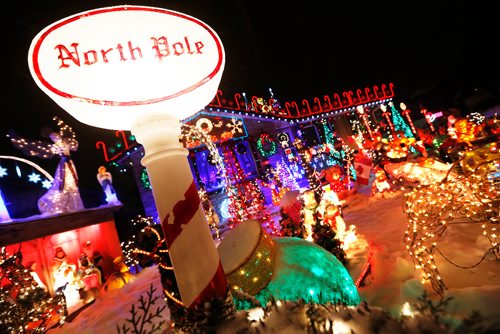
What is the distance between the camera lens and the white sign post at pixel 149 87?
5.91ft

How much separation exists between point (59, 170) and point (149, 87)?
9700mm

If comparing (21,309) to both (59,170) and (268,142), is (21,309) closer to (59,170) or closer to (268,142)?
(59,170)

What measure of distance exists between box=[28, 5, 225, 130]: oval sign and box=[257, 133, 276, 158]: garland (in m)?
16.2

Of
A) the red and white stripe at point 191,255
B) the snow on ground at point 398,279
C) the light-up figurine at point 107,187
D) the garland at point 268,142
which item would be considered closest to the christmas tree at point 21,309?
the red and white stripe at point 191,255

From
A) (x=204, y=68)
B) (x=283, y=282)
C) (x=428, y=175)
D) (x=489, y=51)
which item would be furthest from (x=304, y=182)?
(x=489, y=51)

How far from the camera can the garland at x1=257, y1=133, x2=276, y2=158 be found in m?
18.2

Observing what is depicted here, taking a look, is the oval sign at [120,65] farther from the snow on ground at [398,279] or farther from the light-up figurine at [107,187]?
the light-up figurine at [107,187]

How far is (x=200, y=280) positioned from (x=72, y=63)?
1705mm

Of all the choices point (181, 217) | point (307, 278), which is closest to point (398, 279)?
point (307, 278)

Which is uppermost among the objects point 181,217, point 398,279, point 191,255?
point 181,217

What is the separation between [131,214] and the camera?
1767 cm

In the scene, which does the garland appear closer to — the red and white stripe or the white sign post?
the white sign post

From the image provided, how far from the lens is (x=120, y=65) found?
1846mm

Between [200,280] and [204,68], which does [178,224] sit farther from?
[204,68]
